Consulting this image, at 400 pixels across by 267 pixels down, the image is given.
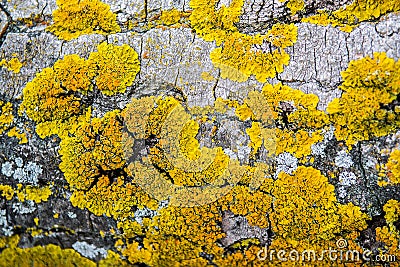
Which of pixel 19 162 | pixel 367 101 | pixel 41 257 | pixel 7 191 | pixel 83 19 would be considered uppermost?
pixel 83 19

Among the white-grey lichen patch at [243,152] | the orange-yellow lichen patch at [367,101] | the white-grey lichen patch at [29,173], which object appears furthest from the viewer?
the white-grey lichen patch at [29,173]

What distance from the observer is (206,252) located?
185cm

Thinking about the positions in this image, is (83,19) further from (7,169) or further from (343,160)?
(343,160)

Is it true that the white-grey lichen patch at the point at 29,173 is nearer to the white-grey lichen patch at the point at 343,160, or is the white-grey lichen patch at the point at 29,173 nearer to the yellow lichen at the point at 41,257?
the yellow lichen at the point at 41,257

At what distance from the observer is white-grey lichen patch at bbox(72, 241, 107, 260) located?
6.33 ft

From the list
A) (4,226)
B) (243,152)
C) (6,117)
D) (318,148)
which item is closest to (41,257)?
(4,226)

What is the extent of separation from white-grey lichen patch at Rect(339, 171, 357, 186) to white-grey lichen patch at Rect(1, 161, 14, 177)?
1.45 m

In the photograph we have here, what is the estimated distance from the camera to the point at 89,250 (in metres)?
1.94

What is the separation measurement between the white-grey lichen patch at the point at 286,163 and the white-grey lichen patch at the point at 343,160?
0.17 m

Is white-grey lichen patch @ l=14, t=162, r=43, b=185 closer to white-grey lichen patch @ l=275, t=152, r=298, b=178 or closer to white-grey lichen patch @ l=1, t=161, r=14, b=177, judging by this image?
white-grey lichen patch @ l=1, t=161, r=14, b=177

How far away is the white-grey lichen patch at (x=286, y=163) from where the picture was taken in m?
1.74

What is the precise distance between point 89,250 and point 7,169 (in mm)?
527

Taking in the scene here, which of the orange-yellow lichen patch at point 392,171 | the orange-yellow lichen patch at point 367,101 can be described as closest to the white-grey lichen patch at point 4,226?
the orange-yellow lichen patch at point 367,101

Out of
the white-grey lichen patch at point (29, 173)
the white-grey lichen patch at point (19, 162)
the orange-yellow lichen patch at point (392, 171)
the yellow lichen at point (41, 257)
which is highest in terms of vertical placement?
the orange-yellow lichen patch at point (392, 171)
